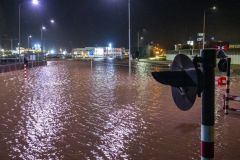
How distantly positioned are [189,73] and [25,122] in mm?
7849

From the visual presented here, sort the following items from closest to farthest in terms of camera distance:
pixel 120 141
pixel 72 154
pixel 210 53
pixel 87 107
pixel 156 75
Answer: pixel 210 53 → pixel 156 75 → pixel 72 154 → pixel 120 141 → pixel 87 107

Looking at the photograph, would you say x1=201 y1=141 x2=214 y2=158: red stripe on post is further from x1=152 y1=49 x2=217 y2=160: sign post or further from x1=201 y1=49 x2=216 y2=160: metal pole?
x1=201 y1=49 x2=216 y2=160: metal pole

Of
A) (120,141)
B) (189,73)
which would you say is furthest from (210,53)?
(120,141)

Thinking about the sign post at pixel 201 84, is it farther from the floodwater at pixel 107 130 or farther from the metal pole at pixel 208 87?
the floodwater at pixel 107 130

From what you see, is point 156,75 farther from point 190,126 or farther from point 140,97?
point 140,97

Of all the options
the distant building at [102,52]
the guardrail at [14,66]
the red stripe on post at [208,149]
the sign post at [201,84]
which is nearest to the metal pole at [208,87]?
the sign post at [201,84]

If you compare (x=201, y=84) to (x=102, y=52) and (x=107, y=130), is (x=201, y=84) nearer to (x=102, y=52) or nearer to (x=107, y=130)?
(x=107, y=130)

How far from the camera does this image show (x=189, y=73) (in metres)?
3.54

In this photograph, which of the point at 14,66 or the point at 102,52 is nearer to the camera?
the point at 14,66

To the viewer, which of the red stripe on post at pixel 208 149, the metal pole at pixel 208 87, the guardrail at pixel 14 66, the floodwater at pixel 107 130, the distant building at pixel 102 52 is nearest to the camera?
the metal pole at pixel 208 87

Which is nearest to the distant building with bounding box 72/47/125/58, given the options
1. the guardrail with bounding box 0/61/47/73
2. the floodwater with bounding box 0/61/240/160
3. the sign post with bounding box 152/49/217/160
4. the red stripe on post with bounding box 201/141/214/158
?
the guardrail with bounding box 0/61/47/73

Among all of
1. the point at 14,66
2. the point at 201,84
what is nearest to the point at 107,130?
the point at 201,84

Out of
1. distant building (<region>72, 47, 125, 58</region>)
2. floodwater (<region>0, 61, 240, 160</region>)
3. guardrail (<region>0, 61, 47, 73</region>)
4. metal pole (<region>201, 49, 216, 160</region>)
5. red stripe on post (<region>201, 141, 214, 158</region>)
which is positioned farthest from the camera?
distant building (<region>72, 47, 125, 58</region>)

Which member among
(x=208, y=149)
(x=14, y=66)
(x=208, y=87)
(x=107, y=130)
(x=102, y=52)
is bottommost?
(x=107, y=130)
